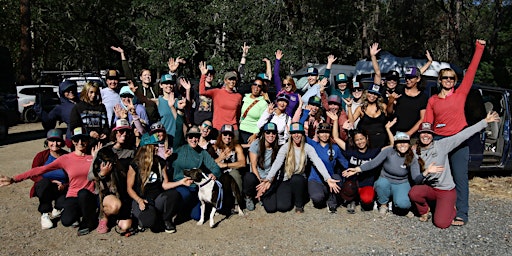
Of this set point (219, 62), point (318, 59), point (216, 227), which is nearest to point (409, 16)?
point (318, 59)

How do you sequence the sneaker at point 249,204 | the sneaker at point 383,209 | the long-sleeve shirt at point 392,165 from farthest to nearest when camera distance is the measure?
the sneaker at point 249,204, the sneaker at point 383,209, the long-sleeve shirt at point 392,165

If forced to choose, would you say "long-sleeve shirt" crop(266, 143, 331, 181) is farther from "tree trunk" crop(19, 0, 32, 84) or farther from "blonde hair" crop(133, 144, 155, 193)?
"tree trunk" crop(19, 0, 32, 84)

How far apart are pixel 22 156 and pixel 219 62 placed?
7.67 m

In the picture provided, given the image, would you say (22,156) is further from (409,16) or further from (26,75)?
(409,16)

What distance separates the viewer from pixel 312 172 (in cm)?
662

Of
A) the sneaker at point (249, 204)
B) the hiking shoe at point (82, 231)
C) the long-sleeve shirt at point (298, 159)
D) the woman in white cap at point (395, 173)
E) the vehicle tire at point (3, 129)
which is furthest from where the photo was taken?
the vehicle tire at point (3, 129)

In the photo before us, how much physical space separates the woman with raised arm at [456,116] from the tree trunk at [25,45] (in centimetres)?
2208

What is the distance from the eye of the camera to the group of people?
5.56m

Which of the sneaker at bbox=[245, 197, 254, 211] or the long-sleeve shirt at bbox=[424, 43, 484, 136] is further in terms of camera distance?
the sneaker at bbox=[245, 197, 254, 211]

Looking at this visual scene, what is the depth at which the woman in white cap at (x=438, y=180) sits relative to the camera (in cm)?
570

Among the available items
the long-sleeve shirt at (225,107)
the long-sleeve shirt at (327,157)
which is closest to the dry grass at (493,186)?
the long-sleeve shirt at (327,157)

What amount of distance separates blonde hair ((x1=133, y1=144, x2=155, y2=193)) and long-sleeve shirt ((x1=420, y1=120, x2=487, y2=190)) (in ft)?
11.5

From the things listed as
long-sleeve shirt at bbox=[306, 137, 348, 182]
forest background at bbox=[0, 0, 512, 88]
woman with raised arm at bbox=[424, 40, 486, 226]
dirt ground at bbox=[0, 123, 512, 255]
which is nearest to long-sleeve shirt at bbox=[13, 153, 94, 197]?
dirt ground at bbox=[0, 123, 512, 255]

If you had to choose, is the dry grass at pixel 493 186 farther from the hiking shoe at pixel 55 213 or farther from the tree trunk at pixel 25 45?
the tree trunk at pixel 25 45
